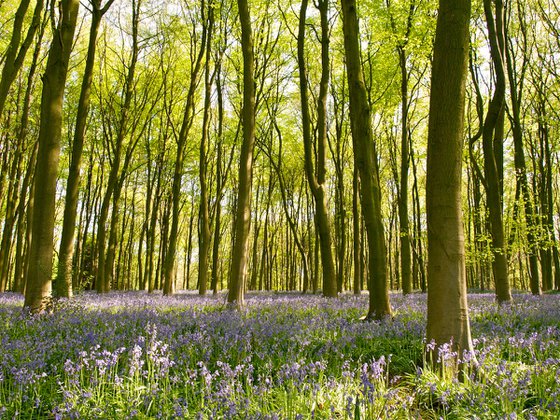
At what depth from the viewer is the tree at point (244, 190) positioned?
1002 centimetres

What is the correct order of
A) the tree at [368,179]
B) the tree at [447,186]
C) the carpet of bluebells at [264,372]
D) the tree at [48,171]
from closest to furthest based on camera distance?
the carpet of bluebells at [264,372] < the tree at [447,186] < the tree at [368,179] < the tree at [48,171]

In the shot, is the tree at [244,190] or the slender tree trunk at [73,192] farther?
the slender tree trunk at [73,192]

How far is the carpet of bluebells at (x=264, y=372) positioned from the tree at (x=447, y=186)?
1.58ft

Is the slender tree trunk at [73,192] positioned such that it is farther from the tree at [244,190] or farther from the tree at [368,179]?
the tree at [368,179]

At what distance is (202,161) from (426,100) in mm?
17277

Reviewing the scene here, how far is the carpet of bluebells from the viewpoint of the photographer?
3250 millimetres

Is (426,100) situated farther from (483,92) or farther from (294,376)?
(294,376)

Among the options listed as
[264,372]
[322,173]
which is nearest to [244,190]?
[322,173]

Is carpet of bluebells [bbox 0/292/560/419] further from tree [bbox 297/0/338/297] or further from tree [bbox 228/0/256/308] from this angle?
tree [bbox 297/0/338/297]

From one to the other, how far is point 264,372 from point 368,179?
16.7ft

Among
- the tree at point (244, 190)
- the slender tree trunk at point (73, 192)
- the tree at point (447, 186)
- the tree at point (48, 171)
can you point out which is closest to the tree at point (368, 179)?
the tree at point (244, 190)

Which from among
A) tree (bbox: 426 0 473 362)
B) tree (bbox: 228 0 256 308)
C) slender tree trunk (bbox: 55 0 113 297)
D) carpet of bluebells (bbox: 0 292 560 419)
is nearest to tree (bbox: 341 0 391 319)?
carpet of bluebells (bbox: 0 292 560 419)

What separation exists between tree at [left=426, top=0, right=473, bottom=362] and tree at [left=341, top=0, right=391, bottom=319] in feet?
11.3

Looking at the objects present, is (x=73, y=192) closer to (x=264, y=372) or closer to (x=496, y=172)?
(x=264, y=372)
